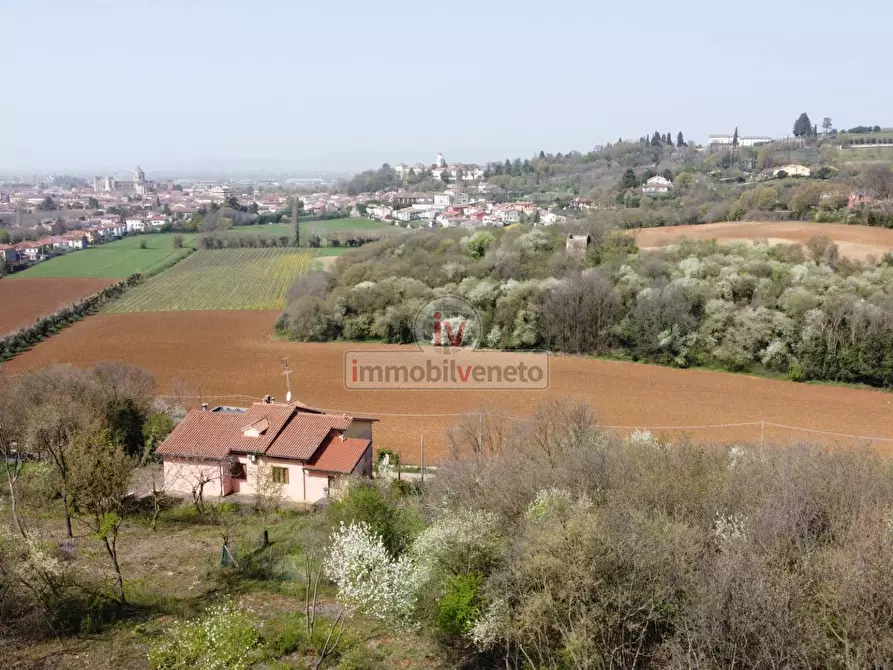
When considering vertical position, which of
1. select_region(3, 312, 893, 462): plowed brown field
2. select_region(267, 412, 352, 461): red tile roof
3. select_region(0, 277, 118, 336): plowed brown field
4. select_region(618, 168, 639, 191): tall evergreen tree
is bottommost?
select_region(3, 312, 893, 462): plowed brown field

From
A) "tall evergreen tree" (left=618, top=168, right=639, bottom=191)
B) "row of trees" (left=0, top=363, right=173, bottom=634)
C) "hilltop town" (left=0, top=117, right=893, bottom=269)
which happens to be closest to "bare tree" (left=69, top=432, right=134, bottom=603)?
"row of trees" (left=0, top=363, right=173, bottom=634)

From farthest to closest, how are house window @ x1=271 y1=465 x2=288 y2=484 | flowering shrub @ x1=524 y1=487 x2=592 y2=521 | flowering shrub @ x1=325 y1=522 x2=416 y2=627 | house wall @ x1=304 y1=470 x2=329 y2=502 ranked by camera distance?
house window @ x1=271 y1=465 x2=288 y2=484 → house wall @ x1=304 y1=470 x2=329 y2=502 → flowering shrub @ x1=524 y1=487 x2=592 y2=521 → flowering shrub @ x1=325 y1=522 x2=416 y2=627

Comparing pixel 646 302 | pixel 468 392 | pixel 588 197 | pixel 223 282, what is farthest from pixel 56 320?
pixel 588 197

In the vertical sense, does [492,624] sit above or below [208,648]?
below

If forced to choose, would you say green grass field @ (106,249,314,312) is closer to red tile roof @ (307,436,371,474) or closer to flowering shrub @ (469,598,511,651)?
red tile roof @ (307,436,371,474)

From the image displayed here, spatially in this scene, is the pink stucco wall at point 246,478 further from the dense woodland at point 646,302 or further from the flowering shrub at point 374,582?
the dense woodland at point 646,302

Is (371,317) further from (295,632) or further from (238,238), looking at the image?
(238,238)

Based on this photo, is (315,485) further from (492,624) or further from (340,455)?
(492,624)

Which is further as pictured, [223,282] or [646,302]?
[223,282]
